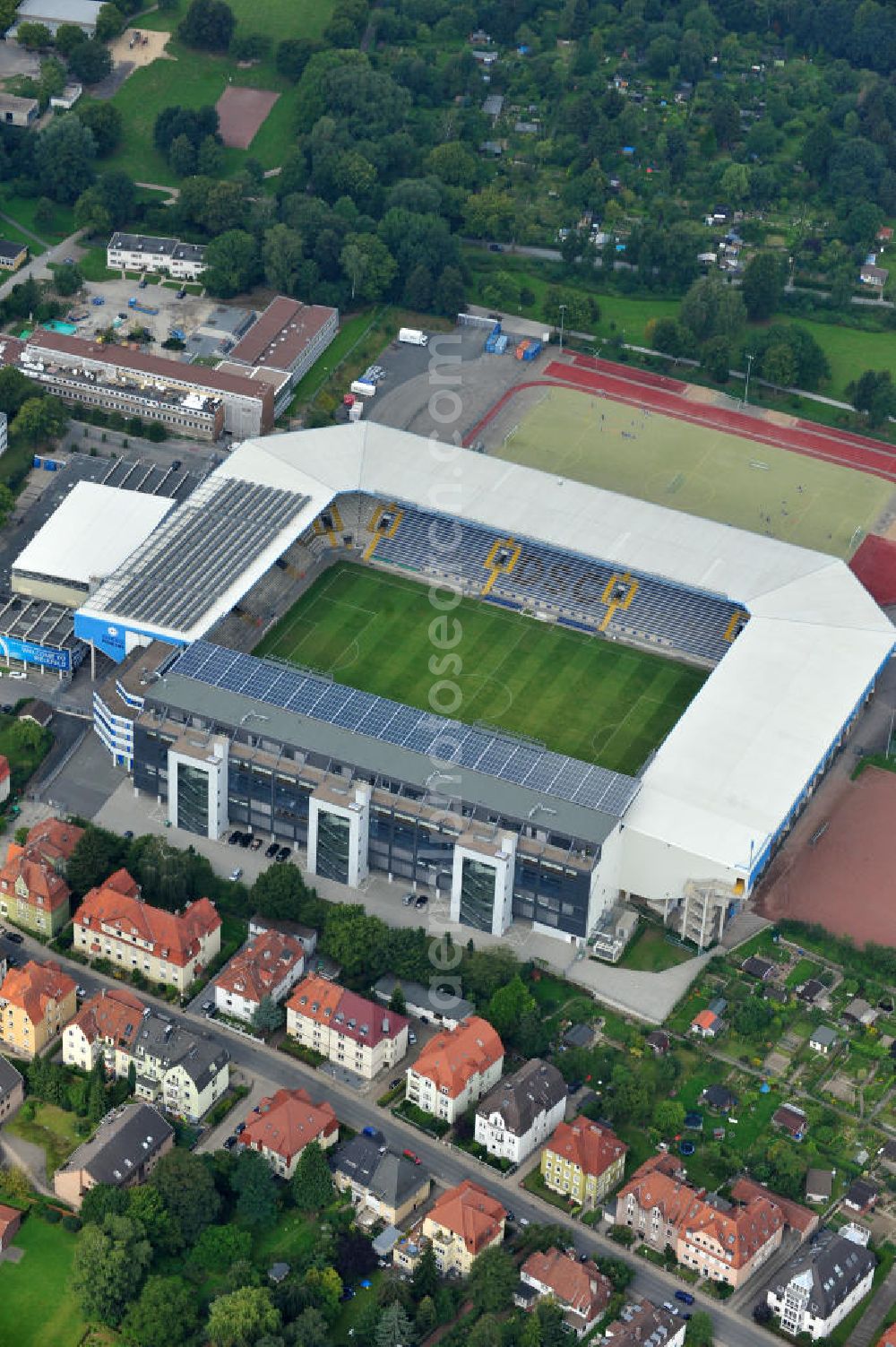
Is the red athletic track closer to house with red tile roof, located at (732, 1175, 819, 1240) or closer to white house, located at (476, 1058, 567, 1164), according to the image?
white house, located at (476, 1058, 567, 1164)

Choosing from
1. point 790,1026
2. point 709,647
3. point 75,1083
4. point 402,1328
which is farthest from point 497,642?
point 402,1328

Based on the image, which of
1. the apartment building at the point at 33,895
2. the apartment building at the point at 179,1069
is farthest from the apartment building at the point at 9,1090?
the apartment building at the point at 33,895

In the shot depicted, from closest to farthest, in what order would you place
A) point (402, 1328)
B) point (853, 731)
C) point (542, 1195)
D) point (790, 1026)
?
point (402, 1328), point (542, 1195), point (790, 1026), point (853, 731)

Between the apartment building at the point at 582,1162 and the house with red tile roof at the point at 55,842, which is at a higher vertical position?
the house with red tile roof at the point at 55,842

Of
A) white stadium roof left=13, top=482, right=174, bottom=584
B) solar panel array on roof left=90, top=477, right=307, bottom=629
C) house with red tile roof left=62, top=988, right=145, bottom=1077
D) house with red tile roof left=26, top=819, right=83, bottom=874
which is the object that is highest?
solar panel array on roof left=90, top=477, right=307, bottom=629

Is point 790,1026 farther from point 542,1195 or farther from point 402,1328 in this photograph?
point 402,1328

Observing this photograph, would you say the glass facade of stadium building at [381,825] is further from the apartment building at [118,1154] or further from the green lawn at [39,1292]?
the green lawn at [39,1292]

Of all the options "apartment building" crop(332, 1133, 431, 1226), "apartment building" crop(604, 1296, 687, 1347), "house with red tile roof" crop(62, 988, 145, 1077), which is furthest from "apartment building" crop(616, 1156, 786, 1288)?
"house with red tile roof" crop(62, 988, 145, 1077)
